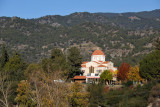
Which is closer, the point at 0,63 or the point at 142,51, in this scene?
the point at 0,63

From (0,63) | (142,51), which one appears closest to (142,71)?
(0,63)

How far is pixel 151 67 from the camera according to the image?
201ft

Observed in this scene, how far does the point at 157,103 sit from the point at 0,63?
198 feet

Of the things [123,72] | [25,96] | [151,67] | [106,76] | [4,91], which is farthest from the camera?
[123,72]

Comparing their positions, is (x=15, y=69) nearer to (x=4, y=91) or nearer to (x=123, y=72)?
(x=123, y=72)

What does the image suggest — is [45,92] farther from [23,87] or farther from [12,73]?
[12,73]

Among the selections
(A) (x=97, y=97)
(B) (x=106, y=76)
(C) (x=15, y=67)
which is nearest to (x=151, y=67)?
(B) (x=106, y=76)

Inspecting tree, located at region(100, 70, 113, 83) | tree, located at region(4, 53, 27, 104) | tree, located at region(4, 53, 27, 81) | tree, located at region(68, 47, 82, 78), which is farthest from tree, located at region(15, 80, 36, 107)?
tree, located at region(100, 70, 113, 83)

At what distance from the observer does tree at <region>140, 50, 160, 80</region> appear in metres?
60.8

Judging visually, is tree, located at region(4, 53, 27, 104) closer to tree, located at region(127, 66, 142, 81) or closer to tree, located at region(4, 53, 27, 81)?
tree, located at region(4, 53, 27, 81)

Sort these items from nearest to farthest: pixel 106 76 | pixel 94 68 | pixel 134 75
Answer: pixel 134 75 < pixel 106 76 < pixel 94 68

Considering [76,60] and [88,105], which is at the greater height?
[76,60]

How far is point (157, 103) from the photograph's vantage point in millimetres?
36500

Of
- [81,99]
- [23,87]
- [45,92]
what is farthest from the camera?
[23,87]
